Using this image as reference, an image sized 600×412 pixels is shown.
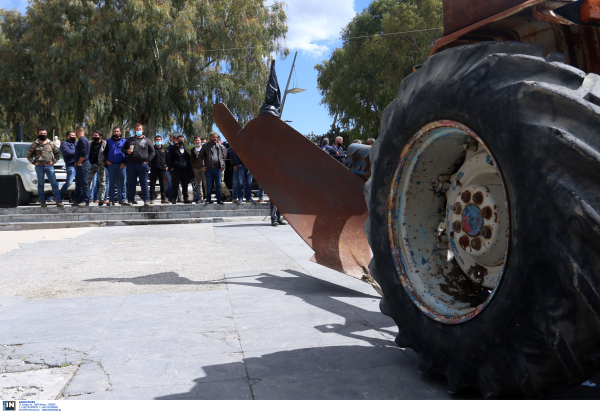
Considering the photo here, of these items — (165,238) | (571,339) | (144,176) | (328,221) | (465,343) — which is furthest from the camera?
(144,176)

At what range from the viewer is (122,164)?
1198 cm

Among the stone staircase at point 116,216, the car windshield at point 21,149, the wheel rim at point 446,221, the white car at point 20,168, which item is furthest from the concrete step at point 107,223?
the wheel rim at point 446,221

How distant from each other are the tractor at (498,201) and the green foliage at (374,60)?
80.5ft

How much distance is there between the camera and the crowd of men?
1181cm

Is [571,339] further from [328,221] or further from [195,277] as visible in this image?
[195,277]

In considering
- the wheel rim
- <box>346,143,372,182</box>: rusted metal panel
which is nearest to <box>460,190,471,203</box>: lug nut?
the wheel rim

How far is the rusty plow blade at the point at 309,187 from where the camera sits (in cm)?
425

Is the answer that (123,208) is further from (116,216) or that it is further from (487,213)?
(487,213)

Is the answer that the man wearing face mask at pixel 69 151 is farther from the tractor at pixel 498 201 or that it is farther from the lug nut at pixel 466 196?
the lug nut at pixel 466 196

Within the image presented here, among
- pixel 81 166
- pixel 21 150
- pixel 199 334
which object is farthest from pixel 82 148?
pixel 199 334

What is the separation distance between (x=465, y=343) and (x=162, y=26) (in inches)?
839

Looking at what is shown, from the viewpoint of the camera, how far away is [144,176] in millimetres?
12258
